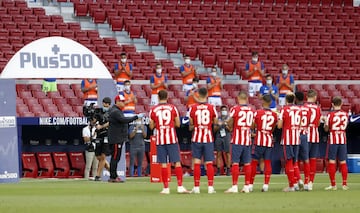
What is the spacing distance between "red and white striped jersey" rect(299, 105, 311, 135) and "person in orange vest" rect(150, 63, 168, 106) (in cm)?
1099

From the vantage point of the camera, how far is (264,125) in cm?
2083

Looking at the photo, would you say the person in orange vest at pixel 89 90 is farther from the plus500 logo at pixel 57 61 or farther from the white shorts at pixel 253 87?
the white shorts at pixel 253 87

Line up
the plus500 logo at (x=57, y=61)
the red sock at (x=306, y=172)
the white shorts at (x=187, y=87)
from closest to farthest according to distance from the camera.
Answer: the red sock at (x=306, y=172)
the plus500 logo at (x=57, y=61)
the white shorts at (x=187, y=87)

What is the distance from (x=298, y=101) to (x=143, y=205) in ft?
18.0

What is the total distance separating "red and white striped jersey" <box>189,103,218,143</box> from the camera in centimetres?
2022

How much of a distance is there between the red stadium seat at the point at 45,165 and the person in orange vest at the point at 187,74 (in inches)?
211

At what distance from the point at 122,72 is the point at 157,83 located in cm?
111

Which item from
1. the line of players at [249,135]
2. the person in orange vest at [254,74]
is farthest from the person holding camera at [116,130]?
the person in orange vest at [254,74]

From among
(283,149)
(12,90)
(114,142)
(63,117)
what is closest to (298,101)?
(283,149)

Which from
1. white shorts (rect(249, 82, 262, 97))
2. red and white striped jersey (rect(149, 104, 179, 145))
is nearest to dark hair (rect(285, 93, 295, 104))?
red and white striped jersey (rect(149, 104, 179, 145))

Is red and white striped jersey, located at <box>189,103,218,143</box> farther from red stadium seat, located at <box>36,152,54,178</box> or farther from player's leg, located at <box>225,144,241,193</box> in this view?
red stadium seat, located at <box>36,152,54,178</box>

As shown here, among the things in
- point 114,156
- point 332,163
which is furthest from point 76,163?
point 332,163

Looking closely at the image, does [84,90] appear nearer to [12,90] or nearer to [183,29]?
[12,90]

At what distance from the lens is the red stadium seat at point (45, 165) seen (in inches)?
1196
